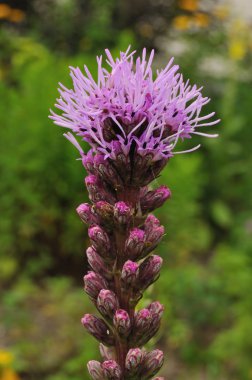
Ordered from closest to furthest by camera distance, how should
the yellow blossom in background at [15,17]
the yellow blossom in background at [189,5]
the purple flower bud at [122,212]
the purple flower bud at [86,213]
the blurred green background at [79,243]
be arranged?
the purple flower bud at [122,212], the purple flower bud at [86,213], the blurred green background at [79,243], the yellow blossom in background at [15,17], the yellow blossom in background at [189,5]

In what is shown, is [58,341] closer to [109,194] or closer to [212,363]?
[212,363]

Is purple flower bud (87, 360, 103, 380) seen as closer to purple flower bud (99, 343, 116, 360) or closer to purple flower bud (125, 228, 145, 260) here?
purple flower bud (99, 343, 116, 360)

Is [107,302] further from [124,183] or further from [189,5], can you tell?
[189,5]

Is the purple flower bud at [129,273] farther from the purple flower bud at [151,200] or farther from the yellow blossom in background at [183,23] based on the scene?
the yellow blossom in background at [183,23]

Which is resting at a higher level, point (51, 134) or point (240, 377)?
point (51, 134)

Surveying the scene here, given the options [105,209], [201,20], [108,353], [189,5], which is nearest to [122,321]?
[108,353]

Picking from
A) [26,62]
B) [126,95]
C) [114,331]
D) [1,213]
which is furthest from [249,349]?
[26,62]

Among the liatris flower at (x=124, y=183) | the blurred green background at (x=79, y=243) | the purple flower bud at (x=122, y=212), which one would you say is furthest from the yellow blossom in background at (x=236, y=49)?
the purple flower bud at (x=122, y=212)
